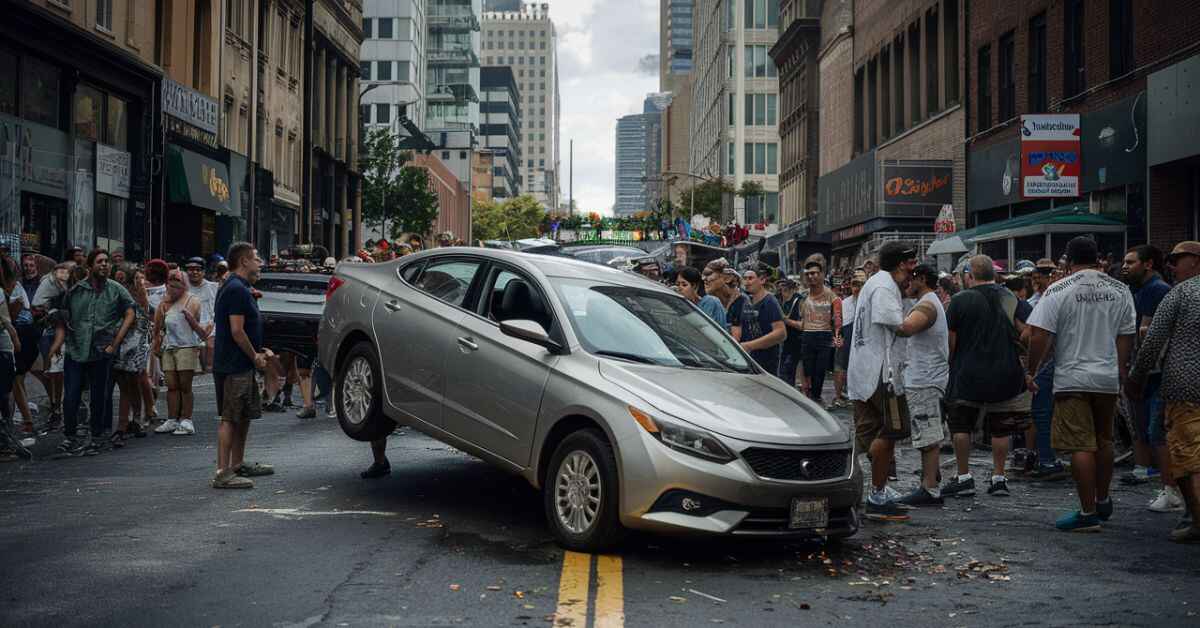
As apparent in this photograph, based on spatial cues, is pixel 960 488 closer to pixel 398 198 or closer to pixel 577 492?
pixel 577 492

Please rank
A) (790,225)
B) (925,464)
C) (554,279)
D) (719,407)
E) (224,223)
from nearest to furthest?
1. (719,407)
2. (554,279)
3. (925,464)
4. (224,223)
5. (790,225)

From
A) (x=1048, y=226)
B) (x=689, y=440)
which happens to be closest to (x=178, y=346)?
(x=689, y=440)

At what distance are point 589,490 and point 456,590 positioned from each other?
116 centimetres

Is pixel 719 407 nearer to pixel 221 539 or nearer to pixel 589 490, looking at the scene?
pixel 589 490

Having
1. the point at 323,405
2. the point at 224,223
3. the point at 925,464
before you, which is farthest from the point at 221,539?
the point at 224,223

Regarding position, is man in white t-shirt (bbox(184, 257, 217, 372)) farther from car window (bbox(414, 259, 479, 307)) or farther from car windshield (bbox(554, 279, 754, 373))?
car windshield (bbox(554, 279, 754, 373))

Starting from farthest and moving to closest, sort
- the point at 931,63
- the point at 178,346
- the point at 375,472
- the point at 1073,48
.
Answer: the point at 931,63, the point at 1073,48, the point at 178,346, the point at 375,472

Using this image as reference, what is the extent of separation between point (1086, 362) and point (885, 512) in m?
1.75

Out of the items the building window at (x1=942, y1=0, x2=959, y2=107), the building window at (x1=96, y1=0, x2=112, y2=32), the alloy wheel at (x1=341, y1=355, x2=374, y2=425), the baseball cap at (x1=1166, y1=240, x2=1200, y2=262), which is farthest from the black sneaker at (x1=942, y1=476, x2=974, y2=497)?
the building window at (x1=942, y1=0, x2=959, y2=107)

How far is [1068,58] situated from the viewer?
27641 mm

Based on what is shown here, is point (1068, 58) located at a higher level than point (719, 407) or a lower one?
higher

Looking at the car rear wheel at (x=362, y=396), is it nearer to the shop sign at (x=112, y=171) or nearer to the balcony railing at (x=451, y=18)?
the shop sign at (x=112, y=171)

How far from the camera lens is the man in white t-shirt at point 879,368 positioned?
9.35 m

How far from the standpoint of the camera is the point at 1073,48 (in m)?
27.4
